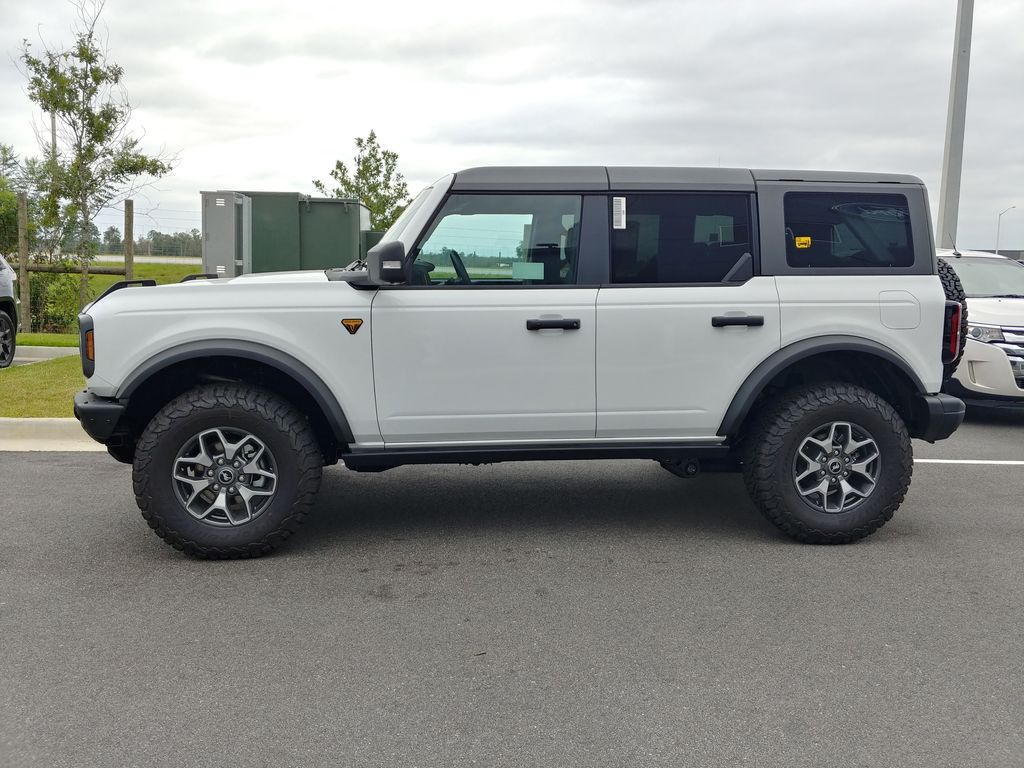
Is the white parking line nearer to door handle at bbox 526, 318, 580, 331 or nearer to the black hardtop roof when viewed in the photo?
the black hardtop roof

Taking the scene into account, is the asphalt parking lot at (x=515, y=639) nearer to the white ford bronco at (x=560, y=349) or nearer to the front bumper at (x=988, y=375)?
the white ford bronco at (x=560, y=349)

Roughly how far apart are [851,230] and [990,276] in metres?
6.03

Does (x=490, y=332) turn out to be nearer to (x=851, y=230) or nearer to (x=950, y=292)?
(x=851, y=230)

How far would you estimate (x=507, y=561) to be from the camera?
4.80m

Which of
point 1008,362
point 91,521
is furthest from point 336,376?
point 1008,362

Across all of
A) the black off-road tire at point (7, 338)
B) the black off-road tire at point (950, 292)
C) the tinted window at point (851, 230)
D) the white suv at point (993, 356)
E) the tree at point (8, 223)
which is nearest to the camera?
the tinted window at point (851, 230)

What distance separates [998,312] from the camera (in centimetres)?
888

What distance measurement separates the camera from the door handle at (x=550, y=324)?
4777 mm

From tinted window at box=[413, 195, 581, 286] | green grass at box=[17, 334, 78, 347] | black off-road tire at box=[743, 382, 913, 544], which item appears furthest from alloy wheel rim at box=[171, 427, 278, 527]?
green grass at box=[17, 334, 78, 347]

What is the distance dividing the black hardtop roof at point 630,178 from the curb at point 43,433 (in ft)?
14.6

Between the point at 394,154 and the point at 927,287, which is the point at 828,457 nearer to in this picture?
the point at 927,287

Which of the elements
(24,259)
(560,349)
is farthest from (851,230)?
(24,259)

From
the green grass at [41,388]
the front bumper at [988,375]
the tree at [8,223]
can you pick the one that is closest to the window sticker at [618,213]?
the front bumper at [988,375]

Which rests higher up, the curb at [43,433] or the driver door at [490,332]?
the driver door at [490,332]
